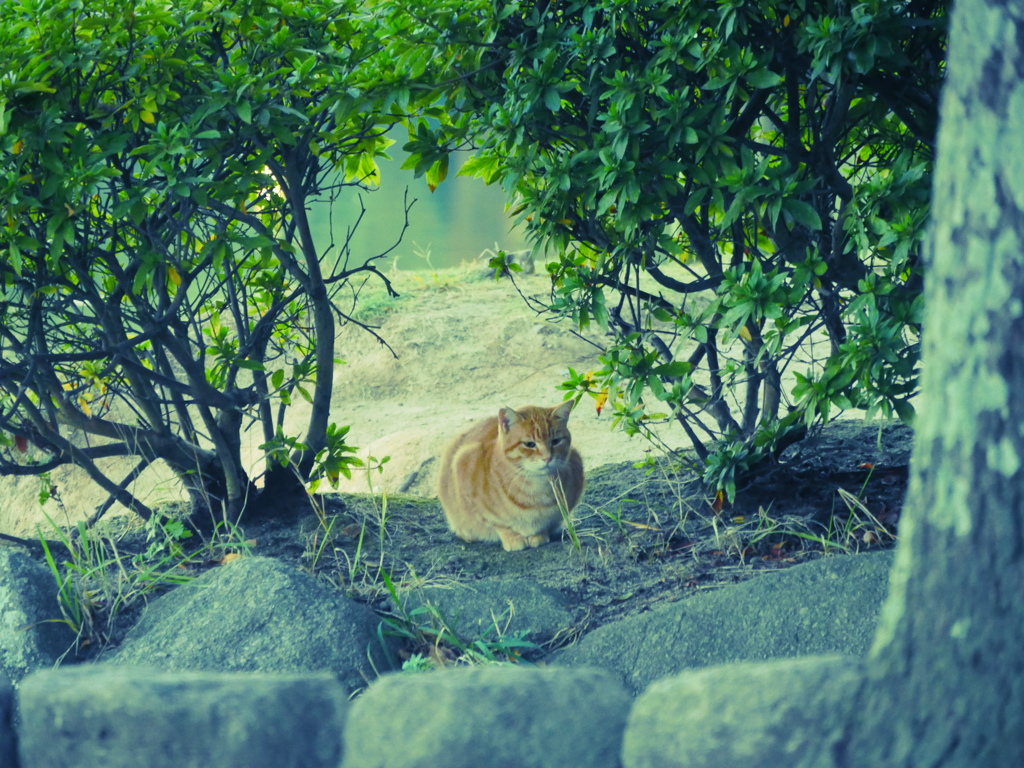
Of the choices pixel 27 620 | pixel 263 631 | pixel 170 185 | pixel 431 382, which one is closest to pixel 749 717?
pixel 263 631

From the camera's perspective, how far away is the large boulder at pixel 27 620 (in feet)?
9.09

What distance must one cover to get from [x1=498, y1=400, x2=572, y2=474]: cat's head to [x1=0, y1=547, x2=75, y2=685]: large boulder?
1794mm

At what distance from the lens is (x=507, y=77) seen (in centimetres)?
313

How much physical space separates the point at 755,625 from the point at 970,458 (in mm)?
1470

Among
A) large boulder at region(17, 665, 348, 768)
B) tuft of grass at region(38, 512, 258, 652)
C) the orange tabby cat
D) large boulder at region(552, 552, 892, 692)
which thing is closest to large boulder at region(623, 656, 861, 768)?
large boulder at region(17, 665, 348, 768)

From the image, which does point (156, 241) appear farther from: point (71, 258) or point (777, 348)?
point (777, 348)

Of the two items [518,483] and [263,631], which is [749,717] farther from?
[518,483]

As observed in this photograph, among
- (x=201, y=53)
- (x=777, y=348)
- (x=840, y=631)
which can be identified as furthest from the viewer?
(x=201, y=53)

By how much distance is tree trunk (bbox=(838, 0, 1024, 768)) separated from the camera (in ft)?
4.17

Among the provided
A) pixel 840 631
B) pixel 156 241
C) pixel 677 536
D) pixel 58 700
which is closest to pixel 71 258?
pixel 156 241

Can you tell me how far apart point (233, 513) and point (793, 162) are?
2682 mm

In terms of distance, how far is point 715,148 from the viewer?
2.98 m

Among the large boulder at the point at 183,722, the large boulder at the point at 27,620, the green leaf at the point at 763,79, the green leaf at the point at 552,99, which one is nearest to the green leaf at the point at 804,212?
the green leaf at the point at 763,79

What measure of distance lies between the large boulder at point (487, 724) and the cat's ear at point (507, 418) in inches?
90.3
